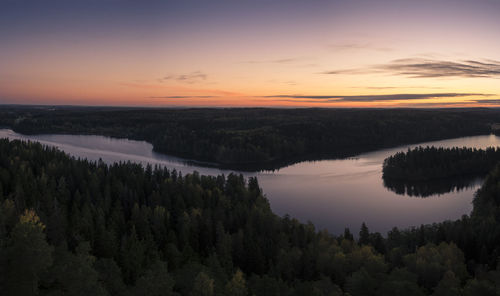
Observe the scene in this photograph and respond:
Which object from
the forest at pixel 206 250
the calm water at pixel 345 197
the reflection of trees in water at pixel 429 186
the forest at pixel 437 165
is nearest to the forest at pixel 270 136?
the calm water at pixel 345 197

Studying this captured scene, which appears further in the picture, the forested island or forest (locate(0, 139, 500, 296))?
the forested island

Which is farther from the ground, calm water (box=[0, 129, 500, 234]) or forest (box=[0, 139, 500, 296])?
forest (box=[0, 139, 500, 296])

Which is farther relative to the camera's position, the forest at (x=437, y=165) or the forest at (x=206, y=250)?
the forest at (x=437, y=165)

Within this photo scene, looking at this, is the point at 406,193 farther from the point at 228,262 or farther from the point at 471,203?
the point at 228,262

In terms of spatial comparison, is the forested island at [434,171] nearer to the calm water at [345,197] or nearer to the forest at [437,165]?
the forest at [437,165]

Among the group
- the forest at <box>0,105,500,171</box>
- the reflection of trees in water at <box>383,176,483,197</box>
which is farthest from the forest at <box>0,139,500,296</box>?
the forest at <box>0,105,500,171</box>

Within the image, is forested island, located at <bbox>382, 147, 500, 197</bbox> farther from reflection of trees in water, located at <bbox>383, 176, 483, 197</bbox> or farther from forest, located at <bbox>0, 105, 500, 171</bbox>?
forest, located at <bbox>0, 105, 500, 171</bbox>

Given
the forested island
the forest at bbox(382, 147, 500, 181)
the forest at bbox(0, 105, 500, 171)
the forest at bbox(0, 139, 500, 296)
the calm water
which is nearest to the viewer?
the forest at bbox(0, 139, 500, 296)
